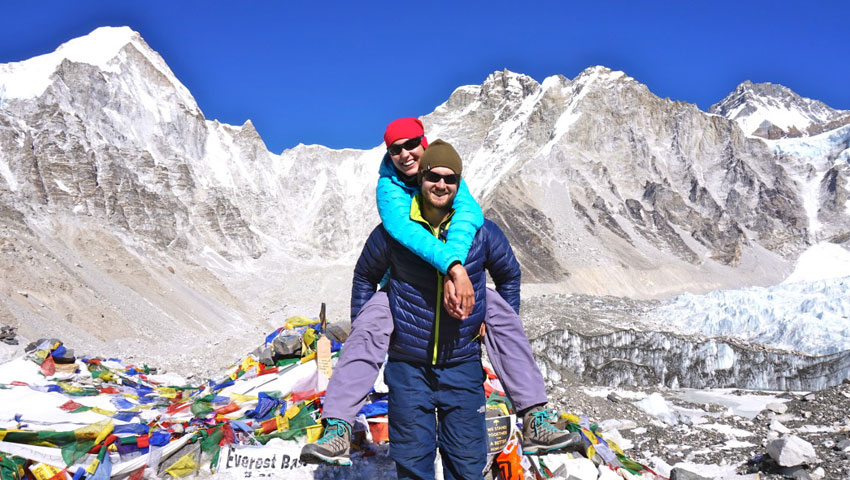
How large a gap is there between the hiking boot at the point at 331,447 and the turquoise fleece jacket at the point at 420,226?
90cm

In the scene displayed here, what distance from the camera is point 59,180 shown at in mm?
31156

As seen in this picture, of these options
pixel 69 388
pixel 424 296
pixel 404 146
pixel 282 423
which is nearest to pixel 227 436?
pixel 282 423

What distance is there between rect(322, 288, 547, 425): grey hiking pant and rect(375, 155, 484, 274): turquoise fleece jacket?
403 mm

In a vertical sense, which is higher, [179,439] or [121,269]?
[121,269]

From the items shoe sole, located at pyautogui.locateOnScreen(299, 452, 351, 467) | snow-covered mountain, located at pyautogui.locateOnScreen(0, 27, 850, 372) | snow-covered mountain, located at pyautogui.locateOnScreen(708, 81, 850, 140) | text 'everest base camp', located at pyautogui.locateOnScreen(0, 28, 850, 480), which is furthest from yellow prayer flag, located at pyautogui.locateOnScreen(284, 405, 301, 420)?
snow-covered mountain, located at pyautogui.locateOnScreen(708, 81, 850, 140)

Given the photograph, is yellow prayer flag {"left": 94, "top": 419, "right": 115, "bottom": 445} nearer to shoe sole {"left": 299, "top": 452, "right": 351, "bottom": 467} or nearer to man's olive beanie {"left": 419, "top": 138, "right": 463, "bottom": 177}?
shoe sole {"left": 299, "top": 452, "right": 351, "bottom": 467}

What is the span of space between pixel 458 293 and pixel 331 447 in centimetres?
91

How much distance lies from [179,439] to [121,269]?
2232 centimetres

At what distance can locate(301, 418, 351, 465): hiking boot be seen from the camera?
100 inches

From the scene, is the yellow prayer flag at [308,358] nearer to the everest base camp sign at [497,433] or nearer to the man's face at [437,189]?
the everest base camp sign at [497,433]

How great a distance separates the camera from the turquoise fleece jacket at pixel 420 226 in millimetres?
2688

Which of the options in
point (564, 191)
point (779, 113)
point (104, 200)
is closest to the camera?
point (104, 200)

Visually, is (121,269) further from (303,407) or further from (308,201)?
(308,201)

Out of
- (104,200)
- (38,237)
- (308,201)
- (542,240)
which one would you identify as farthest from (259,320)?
(308,201)
